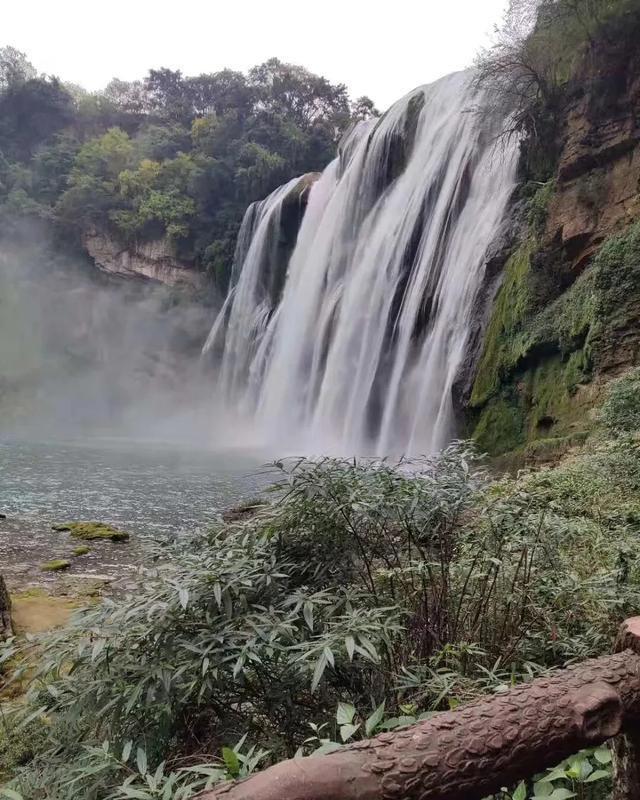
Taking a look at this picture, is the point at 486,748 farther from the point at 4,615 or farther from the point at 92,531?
the point at 92,531

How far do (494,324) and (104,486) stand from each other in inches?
361

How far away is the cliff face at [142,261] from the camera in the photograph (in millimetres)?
31906

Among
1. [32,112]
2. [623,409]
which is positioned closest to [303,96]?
[32,112]

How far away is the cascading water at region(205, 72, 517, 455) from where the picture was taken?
1231cm

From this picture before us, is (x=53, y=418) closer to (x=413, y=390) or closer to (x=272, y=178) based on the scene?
(x=272, y=178)

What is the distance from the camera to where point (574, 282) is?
9.81 meters

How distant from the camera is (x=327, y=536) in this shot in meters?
2.54

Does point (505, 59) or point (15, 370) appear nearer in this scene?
point (505, 59)

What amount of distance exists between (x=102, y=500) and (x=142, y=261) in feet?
79.2

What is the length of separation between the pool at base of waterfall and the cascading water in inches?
128

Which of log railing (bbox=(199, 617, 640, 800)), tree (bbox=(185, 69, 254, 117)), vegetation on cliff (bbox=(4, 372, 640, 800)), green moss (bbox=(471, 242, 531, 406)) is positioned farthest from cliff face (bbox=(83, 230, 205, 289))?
log railing (bbox=(199, 617, 640, 800))

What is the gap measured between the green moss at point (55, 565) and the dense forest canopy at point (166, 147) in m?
24.2

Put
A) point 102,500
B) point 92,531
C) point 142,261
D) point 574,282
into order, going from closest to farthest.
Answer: point 92,531 < point 574,282 < point 102,500 < point 142,261

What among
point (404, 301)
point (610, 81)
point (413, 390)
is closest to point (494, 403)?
point (413, 390)
